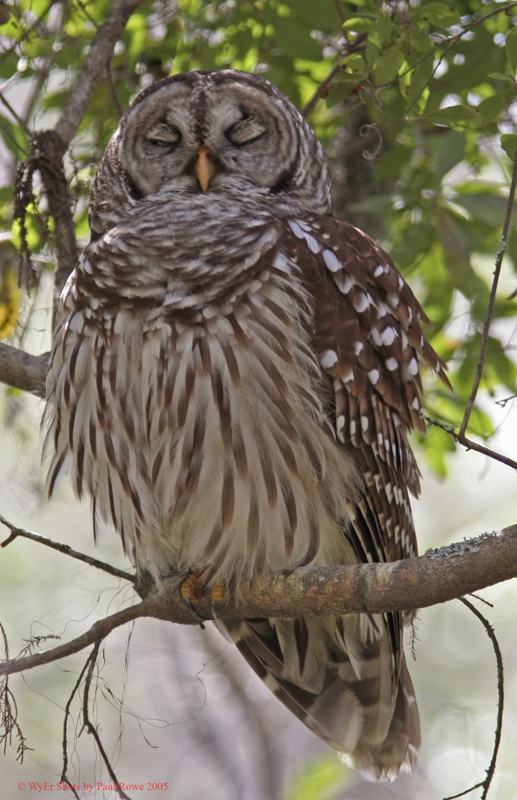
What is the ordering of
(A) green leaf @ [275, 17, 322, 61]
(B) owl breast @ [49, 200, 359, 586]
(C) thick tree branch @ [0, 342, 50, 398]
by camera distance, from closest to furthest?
(B) owl breast @ [49, 200, 359, 586] < (C) thick tree branch @ [0, 342, 50, 398] < (A) green leaf @ [275, 17, 322, 61]

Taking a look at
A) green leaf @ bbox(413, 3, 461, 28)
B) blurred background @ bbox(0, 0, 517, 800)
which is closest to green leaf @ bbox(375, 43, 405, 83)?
blurred background @ bbox(0, 0, 517, 800)

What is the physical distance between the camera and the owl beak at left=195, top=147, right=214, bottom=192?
323 cm

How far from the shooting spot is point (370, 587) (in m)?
2.17

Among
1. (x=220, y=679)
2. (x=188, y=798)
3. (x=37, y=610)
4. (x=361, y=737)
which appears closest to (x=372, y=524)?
(x=361, y=737)

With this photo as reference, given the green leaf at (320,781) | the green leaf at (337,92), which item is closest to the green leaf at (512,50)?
the green leaf at (337,92)

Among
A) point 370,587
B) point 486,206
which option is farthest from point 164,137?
point 370,587

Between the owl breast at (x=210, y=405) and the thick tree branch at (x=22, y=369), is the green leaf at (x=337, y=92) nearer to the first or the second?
the owl breast at (x=210, y=405)

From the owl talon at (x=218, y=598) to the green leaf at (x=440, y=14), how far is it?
6.31 ft

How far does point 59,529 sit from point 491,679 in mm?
3221

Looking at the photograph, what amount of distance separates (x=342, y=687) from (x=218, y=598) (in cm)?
76

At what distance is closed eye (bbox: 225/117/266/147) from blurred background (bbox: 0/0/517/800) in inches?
12.5

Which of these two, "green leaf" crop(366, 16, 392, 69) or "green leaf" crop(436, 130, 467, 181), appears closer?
"green leaf" crop(366, 16, 392, 69)

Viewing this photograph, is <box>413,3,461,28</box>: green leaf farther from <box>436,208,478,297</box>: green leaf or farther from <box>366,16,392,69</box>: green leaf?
<box>436,208,478,297</box>: green leaf

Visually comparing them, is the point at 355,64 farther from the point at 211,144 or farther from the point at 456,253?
the point at 456,253
